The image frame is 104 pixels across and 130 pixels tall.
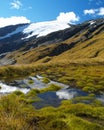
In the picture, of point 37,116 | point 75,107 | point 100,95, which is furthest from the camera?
point 100,95

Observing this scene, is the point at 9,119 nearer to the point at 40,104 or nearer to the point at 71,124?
the point at 71,124

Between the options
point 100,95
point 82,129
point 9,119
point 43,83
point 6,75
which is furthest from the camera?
point 6,75

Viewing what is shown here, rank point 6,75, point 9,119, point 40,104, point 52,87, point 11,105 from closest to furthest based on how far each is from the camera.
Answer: point 9,119 < point 11,105 < point 40,104 < point 52,87 < point 6,75

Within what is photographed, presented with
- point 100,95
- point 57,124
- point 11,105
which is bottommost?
point 100,95

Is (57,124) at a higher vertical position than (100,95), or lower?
higher

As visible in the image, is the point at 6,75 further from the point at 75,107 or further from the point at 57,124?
the point at 57,124

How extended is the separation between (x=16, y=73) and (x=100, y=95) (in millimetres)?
30882

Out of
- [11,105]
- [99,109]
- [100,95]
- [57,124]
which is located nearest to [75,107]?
[99,109]

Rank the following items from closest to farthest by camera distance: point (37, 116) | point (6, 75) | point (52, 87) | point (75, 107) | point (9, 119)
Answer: point (9, 119) < point (37, 116) < point (75, 107) < point (52, 87) < point (6, 75)

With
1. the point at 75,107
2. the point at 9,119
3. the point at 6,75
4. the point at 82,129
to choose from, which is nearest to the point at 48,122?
the point at 82,129

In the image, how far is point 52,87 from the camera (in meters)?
51.3

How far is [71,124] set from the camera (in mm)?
22453

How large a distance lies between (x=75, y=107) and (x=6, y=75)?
1566 inches

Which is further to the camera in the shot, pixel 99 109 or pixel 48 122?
pixel 99 109
